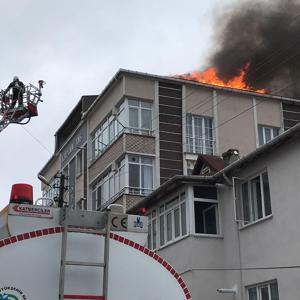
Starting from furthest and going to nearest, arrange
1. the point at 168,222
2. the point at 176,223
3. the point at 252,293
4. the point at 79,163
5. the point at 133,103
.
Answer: the point at 79,163, the point at 133,103, the point at 168,222, the point at 176,223, the point at 252,293

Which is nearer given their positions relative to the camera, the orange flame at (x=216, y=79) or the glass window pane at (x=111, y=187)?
the glass window pane at (x=111, y=187)

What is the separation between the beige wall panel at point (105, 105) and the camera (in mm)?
31375

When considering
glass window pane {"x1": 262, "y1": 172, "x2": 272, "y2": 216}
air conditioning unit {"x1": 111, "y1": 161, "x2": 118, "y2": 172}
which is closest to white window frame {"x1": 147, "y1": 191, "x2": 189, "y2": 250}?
glass window pane {"x1": 262, "y1": 172, "x2": 272, "y2": 216}

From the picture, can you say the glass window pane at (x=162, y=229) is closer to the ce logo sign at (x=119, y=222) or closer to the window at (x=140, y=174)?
the window at (x=140, y=174)

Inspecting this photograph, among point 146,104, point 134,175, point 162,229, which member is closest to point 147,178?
point 134,175

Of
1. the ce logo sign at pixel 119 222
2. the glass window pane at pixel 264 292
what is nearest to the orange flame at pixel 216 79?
the glass window pane at pixel 264 292

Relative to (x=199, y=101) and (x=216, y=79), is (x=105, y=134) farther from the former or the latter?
(x=216, y=79)

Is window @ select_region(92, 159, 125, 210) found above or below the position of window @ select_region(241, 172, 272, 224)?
above

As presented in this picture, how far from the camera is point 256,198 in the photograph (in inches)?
730

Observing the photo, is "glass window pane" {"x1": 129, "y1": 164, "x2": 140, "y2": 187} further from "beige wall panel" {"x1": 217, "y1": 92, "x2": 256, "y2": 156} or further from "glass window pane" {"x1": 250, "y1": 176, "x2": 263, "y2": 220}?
"glass window pane" {"x1": 250, "y1": 176, "x2": 263, "y2": 220}

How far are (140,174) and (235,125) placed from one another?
6674mm

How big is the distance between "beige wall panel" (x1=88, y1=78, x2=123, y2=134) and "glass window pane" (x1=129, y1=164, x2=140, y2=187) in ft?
12.8

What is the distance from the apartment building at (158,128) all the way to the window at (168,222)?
234 inches

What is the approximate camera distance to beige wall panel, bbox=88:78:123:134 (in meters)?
31.4
